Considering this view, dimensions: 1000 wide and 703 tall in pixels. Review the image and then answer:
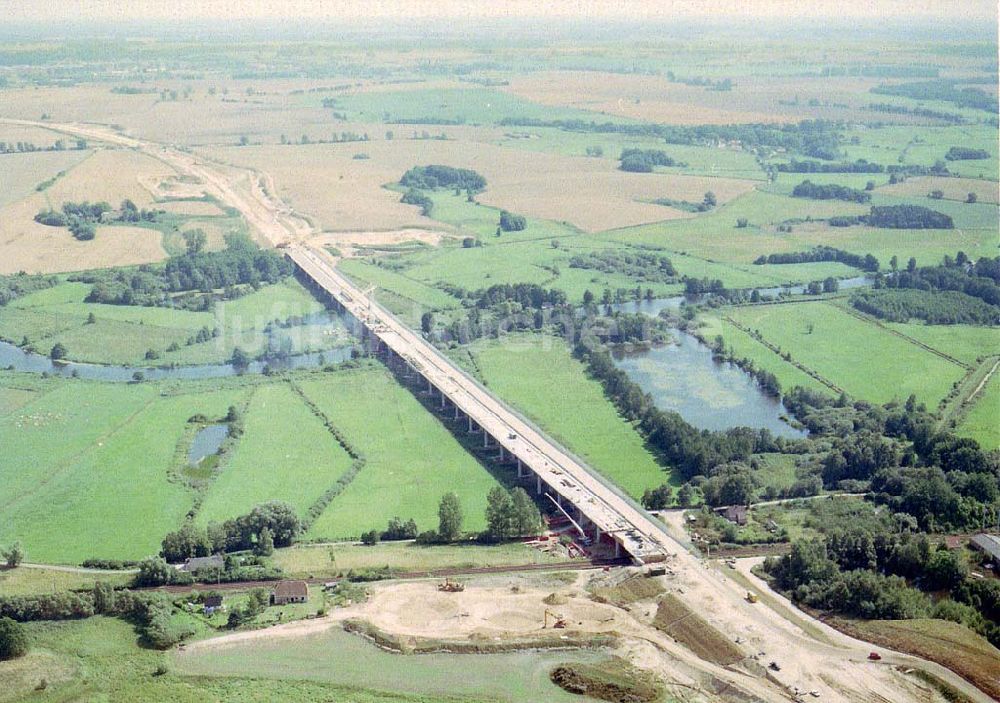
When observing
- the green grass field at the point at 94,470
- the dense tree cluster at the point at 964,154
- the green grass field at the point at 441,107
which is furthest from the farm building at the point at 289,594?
the green grass field at the point at 441,107

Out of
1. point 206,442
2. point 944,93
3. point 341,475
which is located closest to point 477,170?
point 206,442

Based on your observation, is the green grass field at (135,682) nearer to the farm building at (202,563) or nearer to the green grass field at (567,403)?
the farm building at (202,563)

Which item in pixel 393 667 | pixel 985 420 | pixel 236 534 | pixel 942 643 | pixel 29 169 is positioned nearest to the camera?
pixel 393 667

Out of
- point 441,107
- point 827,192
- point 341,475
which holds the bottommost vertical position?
point 341,475

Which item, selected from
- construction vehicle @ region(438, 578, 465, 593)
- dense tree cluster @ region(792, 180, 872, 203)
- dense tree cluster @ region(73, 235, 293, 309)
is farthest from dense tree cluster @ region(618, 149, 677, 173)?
construction vehicle @ region(438, 578, 465, 593)

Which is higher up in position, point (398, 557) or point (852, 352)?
point (852, 352)

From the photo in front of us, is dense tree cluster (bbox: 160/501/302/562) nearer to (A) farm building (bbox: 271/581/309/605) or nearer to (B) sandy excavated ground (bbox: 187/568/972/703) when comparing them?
(A) farm building (bbox: 271/581/309/605)

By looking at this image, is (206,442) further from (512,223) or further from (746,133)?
(746,133)
